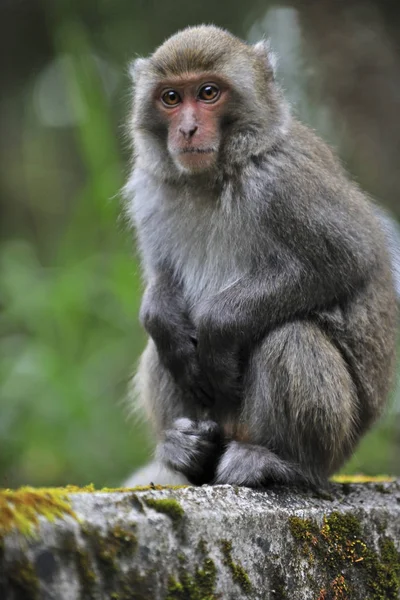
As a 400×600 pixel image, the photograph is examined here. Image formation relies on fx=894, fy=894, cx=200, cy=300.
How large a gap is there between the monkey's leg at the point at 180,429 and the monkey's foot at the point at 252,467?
216mm

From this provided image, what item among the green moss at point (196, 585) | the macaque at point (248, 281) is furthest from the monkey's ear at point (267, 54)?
the green moss at point (196, 585)

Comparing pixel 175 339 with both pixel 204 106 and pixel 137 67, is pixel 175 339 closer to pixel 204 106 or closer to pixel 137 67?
pixel 204 106

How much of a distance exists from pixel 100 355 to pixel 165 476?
3045 mm

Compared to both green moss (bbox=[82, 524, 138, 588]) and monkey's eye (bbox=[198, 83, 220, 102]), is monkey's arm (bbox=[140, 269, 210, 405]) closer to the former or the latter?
monkey's eye (bbox=[198, 83, 220, 102])

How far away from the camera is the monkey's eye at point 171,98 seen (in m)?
5.59

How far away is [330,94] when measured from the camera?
34.4 feet

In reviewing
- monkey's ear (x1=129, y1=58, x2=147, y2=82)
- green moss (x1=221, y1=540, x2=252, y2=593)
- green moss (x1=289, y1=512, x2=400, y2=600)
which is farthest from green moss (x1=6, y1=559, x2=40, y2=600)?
monkey's ear (x1=129, y1=58, x2=147, y2=82)

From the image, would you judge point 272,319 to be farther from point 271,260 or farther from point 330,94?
point 330,94

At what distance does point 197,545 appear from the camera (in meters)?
3.49

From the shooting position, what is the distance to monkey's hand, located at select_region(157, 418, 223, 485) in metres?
5.03

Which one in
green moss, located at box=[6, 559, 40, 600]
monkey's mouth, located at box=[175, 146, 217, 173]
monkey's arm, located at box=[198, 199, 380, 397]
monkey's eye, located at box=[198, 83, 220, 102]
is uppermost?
monkey's eye, located at box=[198, 83, 220, 102]

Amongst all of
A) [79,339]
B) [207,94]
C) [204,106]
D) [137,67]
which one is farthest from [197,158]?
[79,339]

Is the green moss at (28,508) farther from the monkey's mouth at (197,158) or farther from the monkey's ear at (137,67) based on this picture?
the monkey's ear at (137,67)

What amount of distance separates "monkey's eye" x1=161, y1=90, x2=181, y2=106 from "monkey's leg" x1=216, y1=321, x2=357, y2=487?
1648 mm
